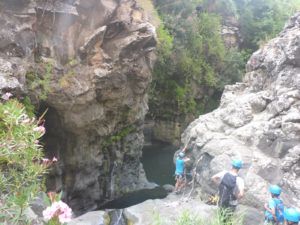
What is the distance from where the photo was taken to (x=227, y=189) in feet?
15.8

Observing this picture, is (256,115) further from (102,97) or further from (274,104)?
(102,97)

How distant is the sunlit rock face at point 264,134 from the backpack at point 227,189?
5.24ft

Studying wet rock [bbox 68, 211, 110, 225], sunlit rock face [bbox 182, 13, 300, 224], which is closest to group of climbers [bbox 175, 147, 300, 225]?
sunlit rock face [bbox 182, 13, 300, 224]

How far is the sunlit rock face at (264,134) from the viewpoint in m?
6.29

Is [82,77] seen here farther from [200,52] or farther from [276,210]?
[200,52]

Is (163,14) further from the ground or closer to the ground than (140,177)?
further from the ground

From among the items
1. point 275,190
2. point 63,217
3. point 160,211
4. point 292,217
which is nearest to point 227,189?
point 275,190

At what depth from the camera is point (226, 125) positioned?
8.92 m

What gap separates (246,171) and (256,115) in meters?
2.70

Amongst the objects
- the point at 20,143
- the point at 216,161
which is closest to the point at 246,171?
the point at 216,161

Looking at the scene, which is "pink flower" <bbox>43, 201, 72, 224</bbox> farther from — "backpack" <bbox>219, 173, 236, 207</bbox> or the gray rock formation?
the gray rock formation

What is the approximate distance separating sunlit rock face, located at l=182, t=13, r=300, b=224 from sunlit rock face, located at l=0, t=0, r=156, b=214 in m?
3.95

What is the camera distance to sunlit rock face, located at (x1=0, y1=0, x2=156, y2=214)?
7215 millimetres

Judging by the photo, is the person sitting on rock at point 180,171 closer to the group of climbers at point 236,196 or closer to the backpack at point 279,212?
the group of climbers at point 236,196
